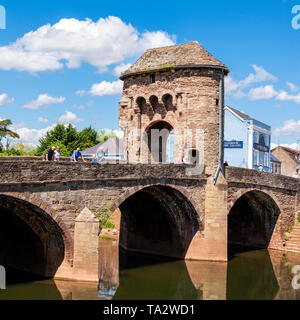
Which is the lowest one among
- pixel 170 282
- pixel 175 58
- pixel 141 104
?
pixel 170 282

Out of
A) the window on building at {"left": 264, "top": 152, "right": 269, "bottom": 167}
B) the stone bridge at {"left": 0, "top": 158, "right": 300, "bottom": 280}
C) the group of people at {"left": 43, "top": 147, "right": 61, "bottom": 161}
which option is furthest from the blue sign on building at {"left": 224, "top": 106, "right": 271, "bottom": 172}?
the group of people at {"left": 43, "top": 147, "right": 61, "bottom": 161}

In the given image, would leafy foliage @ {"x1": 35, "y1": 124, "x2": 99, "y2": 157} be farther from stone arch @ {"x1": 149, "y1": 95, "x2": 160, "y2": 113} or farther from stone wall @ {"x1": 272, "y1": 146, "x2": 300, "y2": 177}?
stone arch @ {"x1": 149, "y1": 95, "x2": 160, "y2": 113}

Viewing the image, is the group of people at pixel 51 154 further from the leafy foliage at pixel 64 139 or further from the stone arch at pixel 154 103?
the leafy foliage at pixel 64 139

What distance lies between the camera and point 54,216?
1683cm

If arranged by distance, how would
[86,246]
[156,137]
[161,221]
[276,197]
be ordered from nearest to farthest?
[86,246] < [161,221] < [156,137] < [276,197]

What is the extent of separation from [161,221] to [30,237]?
8.66 metres

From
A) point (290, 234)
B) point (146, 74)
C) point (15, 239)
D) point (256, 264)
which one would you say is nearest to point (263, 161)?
point (290, 234)

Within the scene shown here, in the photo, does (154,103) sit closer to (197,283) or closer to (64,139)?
(197,283)

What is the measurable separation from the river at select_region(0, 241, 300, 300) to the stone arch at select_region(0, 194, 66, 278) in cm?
62

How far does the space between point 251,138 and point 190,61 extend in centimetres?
1732

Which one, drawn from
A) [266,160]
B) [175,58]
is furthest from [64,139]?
[175,58]

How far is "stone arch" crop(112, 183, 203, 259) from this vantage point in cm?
2322

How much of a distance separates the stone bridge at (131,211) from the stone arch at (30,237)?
0.04 metres

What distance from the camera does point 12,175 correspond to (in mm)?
15547
